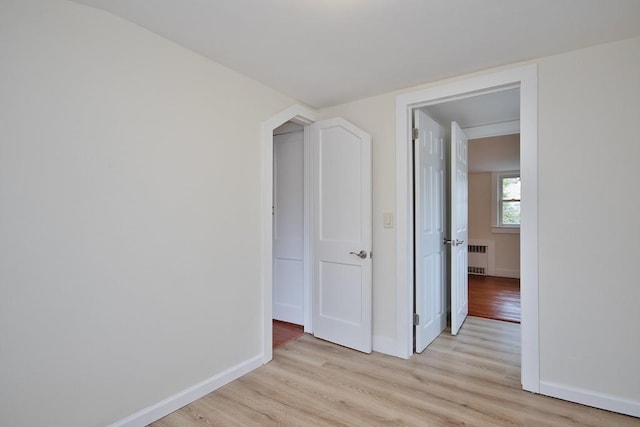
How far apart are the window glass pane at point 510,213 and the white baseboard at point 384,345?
4.38 metres

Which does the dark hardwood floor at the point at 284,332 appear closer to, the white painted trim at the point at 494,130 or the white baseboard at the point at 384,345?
the white baseboard at the point at 384,345

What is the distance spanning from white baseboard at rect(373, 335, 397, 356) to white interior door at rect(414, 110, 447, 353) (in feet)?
0.69

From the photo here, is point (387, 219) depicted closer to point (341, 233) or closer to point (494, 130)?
point (341, 233)

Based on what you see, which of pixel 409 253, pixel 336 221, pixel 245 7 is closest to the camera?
pixel 245 7

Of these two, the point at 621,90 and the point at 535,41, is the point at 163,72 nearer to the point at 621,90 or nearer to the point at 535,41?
the point at 535,41

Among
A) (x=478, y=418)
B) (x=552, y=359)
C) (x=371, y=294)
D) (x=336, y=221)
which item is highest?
(x=336, y=221)

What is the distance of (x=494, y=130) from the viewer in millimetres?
3660

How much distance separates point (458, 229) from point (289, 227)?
1761 mm


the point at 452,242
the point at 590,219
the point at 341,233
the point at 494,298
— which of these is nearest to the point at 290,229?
the point at 341,233

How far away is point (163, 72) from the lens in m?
1.94

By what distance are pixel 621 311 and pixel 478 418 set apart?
3.54ft

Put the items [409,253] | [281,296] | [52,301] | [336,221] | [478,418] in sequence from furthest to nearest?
[281,296]
[336,221]
[409,253]
[478,418]
[52,301]

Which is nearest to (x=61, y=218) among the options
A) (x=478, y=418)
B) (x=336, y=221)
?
(x=336, y=221)

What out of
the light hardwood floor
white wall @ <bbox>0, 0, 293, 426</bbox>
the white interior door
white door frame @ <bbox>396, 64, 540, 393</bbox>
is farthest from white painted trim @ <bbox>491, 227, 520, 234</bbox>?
Answer: white wall @ <bbox>0, 0, 293, 426</bbox>
